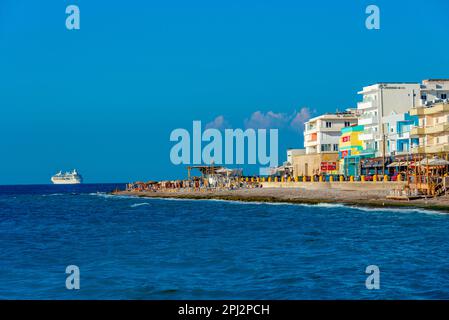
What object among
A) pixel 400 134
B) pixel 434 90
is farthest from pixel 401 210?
pixel 434 90

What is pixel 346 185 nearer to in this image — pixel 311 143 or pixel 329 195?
pixel 329 195

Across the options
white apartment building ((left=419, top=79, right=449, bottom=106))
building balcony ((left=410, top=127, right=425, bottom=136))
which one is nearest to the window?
white apartment building ((left=419, top=79, right=449, bottom=106))

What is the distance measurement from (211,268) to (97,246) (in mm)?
9836

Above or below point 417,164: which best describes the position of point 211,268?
below

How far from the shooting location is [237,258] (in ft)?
86.8

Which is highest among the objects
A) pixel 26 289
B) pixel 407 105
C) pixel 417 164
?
pixel 407 105

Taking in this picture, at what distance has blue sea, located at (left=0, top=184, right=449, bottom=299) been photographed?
19.8 m

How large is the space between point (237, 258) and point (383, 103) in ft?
212

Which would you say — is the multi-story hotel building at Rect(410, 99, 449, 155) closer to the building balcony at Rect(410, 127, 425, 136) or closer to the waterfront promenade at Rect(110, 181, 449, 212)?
the building balcony at Rect(410, 127, 425, 136)

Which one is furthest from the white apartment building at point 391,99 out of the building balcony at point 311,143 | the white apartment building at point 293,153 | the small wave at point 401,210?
the small wave at point 401,210

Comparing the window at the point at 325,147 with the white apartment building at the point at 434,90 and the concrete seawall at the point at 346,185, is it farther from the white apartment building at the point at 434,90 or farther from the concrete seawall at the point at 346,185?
the white apartment building at the point at 434,90

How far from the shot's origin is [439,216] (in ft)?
139
